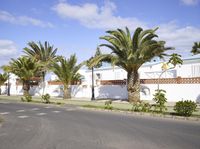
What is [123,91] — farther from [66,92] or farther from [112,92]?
[66,92]

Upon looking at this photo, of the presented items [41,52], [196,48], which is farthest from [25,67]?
[196,48]

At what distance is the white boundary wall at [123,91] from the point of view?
24.6 m

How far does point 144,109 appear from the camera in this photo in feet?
59.2

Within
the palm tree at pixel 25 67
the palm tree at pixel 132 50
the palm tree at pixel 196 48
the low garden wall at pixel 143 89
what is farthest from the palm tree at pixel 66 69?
the palm tree at pixel 196 48

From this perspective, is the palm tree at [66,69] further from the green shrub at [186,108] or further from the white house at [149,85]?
the green shrub at [186,108]

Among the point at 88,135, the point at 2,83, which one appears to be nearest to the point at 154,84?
the point at 88,135

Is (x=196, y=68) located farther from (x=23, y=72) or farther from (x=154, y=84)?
(x=23, y=72)

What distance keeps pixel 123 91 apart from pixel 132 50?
6.99m

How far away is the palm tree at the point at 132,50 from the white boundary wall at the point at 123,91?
2305mm

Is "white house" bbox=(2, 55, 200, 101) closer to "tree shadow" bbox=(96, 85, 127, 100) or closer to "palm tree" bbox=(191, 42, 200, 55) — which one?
"tree shadow" bbox=(96, 85, 127, 100)

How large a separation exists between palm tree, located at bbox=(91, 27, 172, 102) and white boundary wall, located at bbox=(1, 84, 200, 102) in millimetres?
2305

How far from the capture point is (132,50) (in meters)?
25.2

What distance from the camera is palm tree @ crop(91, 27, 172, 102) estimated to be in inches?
974

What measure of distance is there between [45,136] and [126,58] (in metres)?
16.7
